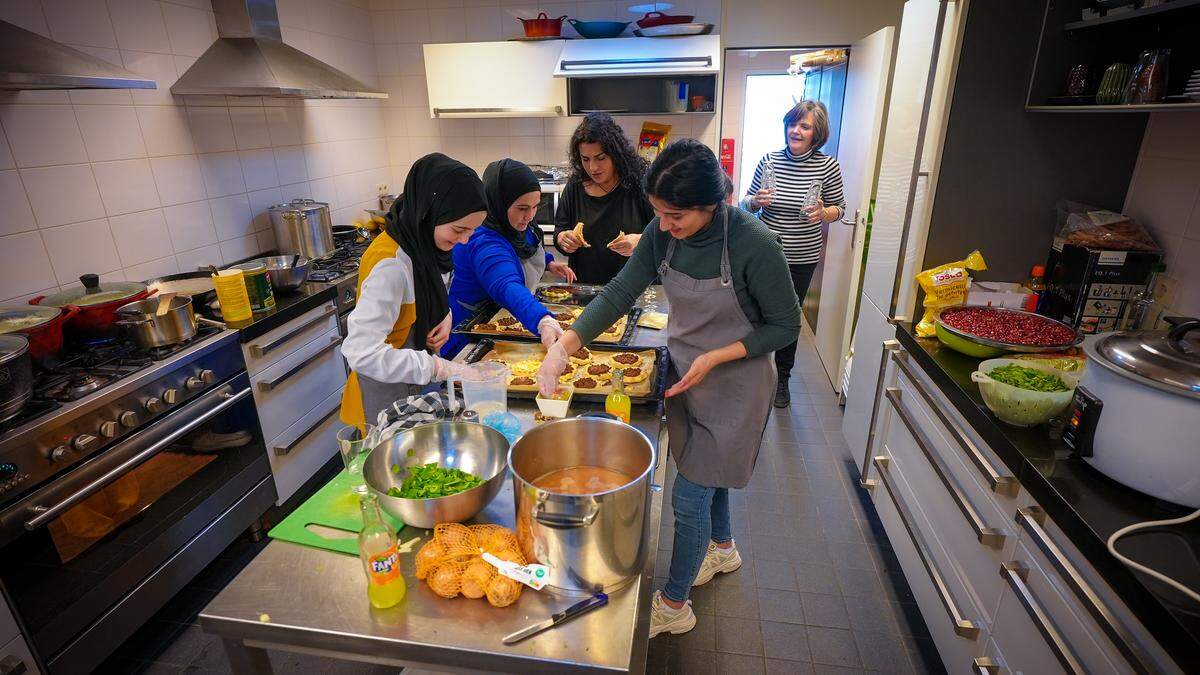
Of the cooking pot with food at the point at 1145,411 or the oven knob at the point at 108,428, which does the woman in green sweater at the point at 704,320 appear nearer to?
the cooking pot with food at the point at 1145,411

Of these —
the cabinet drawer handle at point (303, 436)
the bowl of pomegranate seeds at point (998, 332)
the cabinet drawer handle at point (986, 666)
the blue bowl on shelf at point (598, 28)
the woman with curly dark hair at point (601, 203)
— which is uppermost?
the blue bowl on shelf at point (598, 28)

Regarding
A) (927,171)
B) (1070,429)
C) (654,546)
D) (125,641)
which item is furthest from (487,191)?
(125,641)

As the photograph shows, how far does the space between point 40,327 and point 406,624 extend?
5.67ft

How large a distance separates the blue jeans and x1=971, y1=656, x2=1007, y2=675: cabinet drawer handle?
2.52 ft

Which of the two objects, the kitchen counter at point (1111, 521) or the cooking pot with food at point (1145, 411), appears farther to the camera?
the cooking pot with food at point (1145, 411)

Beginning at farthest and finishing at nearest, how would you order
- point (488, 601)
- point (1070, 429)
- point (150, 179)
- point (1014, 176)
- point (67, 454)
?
point (150, 179) → point (1014, 176) → point (67, 454) → point (1070, 429) → point (488, 601)

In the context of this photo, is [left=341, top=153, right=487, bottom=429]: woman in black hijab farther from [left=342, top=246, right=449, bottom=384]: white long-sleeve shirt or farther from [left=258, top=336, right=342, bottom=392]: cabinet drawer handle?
[left=258, top=336, right=342, bottom=392]: cabinet drawer handle

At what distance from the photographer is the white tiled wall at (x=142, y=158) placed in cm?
216

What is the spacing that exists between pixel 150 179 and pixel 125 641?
1903 millimetres

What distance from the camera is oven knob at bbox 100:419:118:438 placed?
1.79 meters

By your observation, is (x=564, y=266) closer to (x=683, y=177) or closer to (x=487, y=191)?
(x=487, y=191)

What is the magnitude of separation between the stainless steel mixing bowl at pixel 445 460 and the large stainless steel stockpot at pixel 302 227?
2314 mm

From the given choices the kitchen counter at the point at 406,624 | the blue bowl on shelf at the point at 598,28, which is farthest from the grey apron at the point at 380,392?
the blue bowl on shelf at the point at 598,28

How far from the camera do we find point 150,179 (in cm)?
261
